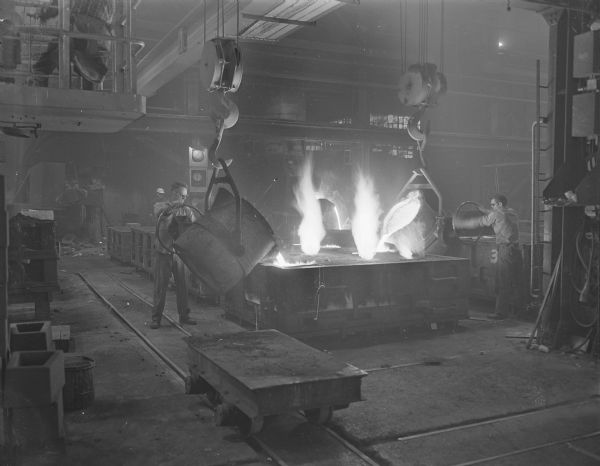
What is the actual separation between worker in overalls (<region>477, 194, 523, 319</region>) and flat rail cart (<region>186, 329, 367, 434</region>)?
4.58 meters

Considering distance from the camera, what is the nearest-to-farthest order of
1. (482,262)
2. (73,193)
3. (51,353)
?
(51,353) → (482,262) → (73,193)

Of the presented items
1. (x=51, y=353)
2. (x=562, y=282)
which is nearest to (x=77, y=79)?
(x=51, y=353)

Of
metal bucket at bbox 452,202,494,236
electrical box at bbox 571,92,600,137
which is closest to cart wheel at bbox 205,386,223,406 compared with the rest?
electrical box at bbox 571,92,600,137

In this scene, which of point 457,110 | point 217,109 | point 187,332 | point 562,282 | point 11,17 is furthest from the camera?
point 457,110

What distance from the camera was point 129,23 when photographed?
6.09 m

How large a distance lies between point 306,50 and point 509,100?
837 centimetres

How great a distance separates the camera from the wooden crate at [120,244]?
1302 cm

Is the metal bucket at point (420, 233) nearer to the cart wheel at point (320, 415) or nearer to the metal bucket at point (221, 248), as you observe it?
the metal bucket at point (221, 248)

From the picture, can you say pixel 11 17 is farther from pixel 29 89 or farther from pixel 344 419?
pixel 344 419

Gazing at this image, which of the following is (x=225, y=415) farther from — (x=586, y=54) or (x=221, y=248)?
(x=586, y=54)

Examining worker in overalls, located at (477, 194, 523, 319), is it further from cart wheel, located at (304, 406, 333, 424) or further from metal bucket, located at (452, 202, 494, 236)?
cart wheel, located at (304, 406, 333, 424)

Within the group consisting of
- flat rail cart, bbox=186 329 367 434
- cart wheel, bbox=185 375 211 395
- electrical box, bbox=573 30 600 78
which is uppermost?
electrical box, bbox=573 30 600 78

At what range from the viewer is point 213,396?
457 cm

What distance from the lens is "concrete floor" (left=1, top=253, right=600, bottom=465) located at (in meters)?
3.76
